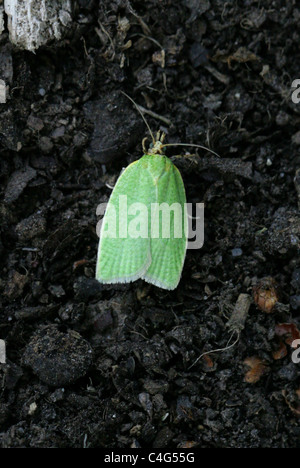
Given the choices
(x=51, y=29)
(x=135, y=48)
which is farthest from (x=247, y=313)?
(x=51, y=29)

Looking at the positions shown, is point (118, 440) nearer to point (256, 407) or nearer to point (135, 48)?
point (256, 407)

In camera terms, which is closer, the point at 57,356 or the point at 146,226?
the point at 57,356

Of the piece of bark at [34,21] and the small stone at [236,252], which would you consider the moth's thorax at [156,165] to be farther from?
the piece of bark at [34,21]

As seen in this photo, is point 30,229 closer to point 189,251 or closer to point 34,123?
point 34,123

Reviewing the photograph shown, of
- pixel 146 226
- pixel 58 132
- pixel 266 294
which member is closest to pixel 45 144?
pixel 58 132

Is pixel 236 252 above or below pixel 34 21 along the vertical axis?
below
